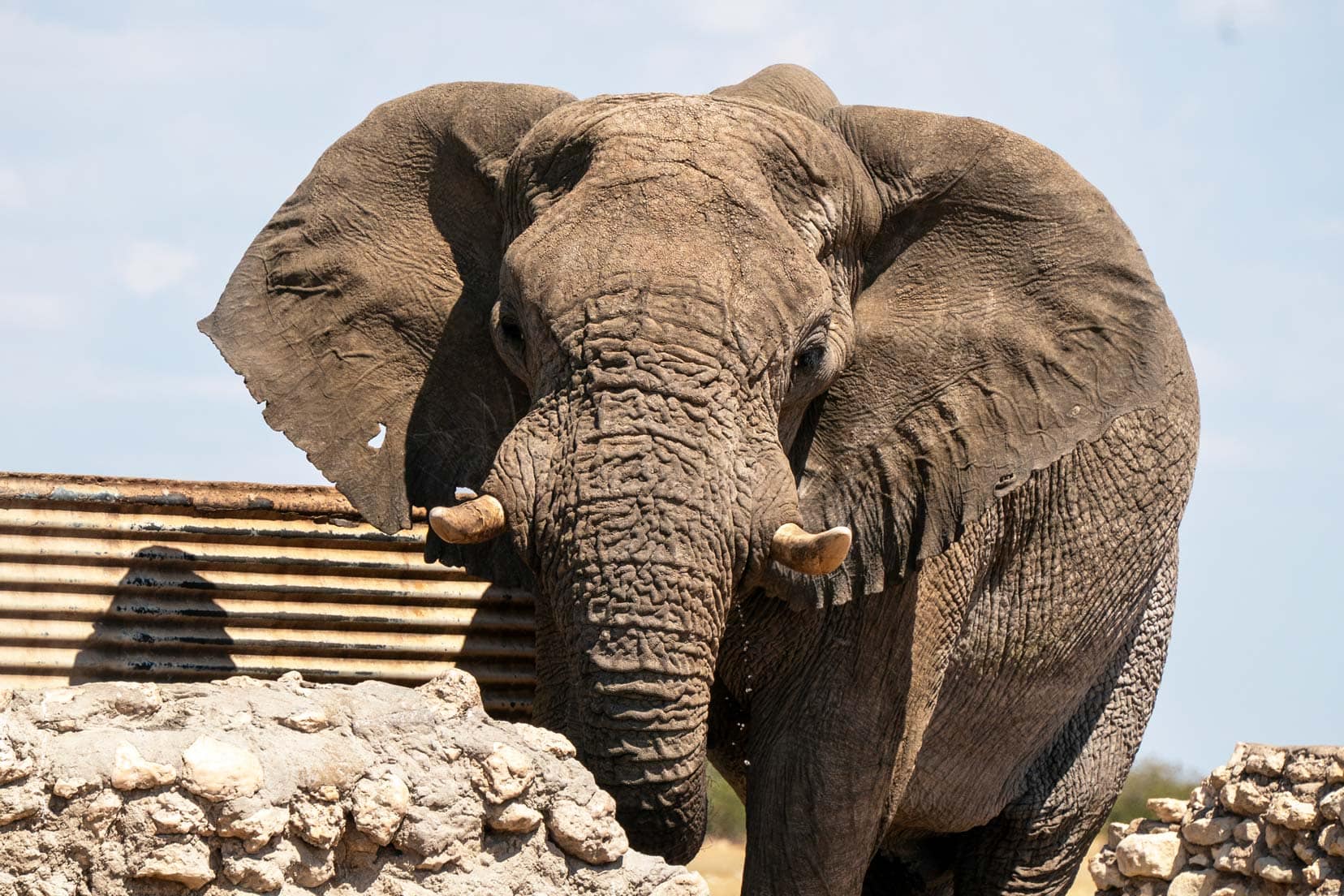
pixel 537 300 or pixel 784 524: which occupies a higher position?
pixel 537 300

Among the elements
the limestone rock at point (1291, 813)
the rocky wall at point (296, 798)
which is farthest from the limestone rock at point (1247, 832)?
the rocky wall at point (296, 798)

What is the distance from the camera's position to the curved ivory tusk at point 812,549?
4605 mm

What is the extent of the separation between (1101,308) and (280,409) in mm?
2372

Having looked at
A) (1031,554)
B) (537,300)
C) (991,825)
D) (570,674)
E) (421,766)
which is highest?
(537,300)

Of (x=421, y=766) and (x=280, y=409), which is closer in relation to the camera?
(x=421, y=766)

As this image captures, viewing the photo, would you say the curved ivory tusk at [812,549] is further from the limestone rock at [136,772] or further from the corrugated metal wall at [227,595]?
the corrugated metal wall at [227,595]

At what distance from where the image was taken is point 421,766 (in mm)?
3561

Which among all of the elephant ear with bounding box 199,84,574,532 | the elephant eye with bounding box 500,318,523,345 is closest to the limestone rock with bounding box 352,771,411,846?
the elephant eye with bounding box 500,318,523,345

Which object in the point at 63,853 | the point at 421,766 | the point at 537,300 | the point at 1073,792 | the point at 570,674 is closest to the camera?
the point at 63,853

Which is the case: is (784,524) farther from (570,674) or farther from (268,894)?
(268,894)

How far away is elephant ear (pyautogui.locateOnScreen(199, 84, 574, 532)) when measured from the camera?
598 cm

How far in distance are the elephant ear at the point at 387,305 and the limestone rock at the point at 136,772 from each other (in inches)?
109

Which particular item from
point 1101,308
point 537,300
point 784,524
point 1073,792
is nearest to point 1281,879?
point 1073,792

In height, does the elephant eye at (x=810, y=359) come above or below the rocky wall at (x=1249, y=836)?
above
